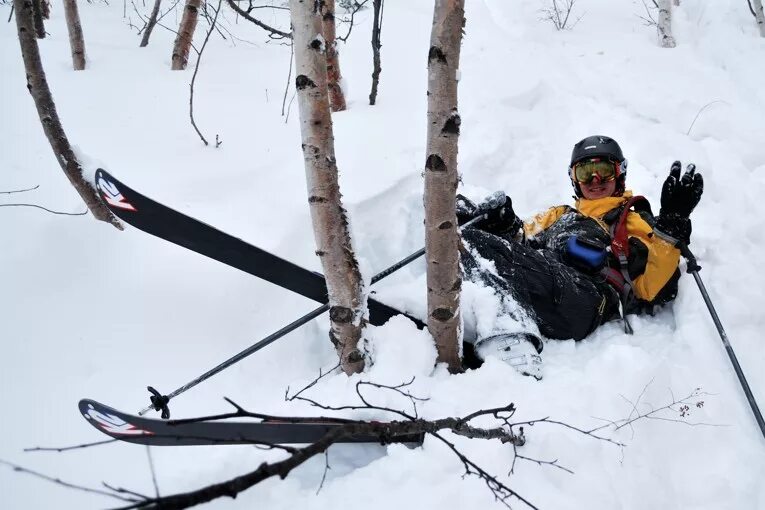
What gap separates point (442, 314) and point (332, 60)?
3.39 meters

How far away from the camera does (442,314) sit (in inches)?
91.2

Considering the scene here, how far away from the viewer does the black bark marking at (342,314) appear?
7.40 feet

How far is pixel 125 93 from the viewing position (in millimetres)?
5121

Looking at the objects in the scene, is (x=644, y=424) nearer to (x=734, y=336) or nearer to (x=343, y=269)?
(x=734, y=336)

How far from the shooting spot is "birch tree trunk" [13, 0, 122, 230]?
9.00ft

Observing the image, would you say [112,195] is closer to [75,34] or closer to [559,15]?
[75,34]

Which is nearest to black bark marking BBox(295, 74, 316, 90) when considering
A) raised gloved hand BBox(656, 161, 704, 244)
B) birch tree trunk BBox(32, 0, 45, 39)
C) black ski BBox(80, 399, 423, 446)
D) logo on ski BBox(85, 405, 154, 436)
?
black ski BBox(80, 399, 423, 446)

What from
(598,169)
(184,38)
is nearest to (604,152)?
(598,169)

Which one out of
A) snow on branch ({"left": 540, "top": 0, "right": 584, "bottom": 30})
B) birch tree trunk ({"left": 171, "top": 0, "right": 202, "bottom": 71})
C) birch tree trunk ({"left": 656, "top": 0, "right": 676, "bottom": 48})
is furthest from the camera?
snow on branch ({"left": 540, "top": 0, "right": 584, "bottom": 30})

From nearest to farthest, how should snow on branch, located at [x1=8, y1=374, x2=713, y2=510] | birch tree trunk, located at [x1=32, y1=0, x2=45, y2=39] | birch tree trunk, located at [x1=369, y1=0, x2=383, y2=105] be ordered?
1. snow on branch, located at [x1=8, y1=374, x2=713, y2=510]
2. birch tree trunk, located at [x1=369, y1=0, x2=383, y2=105]
3. birch tree trunk, located at [x1=32, y1=0, x2=45, y2=39]

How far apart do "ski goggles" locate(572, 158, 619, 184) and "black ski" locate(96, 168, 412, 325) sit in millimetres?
1820

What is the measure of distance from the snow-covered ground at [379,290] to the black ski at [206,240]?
403 mm

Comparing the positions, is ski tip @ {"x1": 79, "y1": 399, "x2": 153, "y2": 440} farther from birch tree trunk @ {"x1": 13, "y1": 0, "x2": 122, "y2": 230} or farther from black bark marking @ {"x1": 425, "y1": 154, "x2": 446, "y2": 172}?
birch tree trunk @ {"x1": 13, "y1": 0, "x2": 122, "y2": 230}

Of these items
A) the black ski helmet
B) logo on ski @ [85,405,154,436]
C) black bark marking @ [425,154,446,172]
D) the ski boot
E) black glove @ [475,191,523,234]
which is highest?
black bark marking @ [425,154,446,172]
